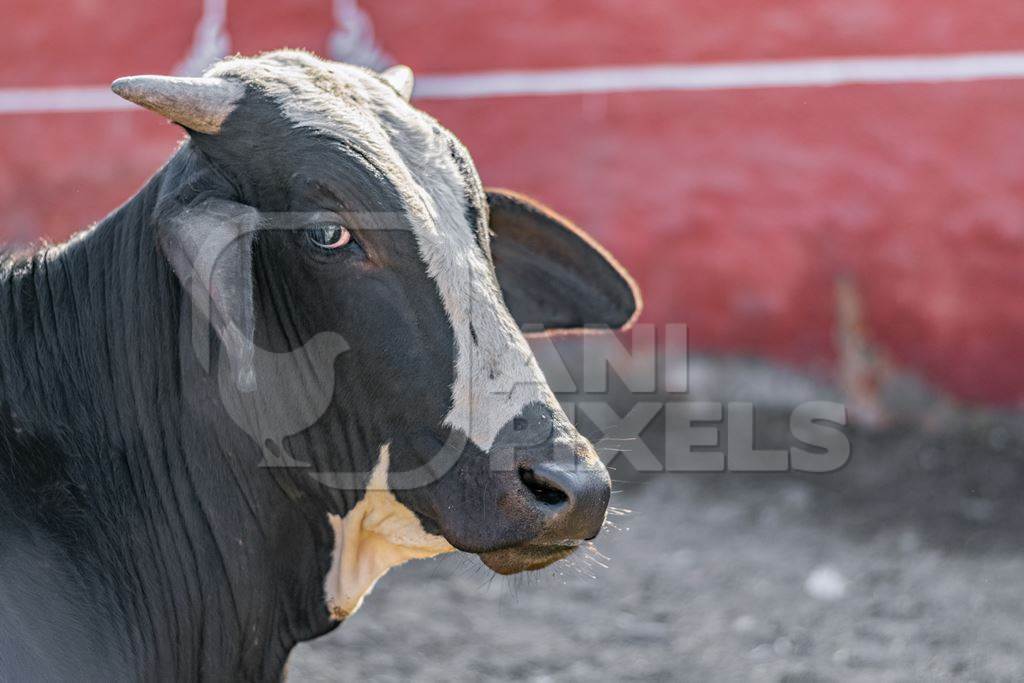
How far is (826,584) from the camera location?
551 centimetres

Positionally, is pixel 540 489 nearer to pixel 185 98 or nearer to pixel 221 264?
pixel 221 264

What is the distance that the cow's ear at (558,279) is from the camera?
355cm

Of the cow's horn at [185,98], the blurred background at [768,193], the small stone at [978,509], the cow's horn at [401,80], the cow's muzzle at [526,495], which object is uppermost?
the blurred background at [768,193]

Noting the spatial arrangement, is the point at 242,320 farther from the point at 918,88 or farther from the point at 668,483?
the point at 918,88

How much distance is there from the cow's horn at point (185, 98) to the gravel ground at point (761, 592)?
2.12 m

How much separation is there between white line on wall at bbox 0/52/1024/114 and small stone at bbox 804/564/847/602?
299 centimetres

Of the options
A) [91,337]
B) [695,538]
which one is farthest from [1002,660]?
[91,337]

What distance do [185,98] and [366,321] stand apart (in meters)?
0.65

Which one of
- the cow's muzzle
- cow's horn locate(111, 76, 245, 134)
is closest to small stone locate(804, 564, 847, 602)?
the cow's muzzle

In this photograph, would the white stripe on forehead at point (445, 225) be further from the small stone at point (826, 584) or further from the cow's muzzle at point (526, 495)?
the small stone at point (826, 584)

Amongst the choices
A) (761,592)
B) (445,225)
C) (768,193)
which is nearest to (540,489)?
(445,225)

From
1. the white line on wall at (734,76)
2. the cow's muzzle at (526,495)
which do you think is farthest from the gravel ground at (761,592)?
the white line on wall at (734,76)

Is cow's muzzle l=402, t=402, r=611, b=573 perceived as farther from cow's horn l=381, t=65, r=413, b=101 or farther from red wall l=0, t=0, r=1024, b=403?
red wall l=0, t=0, r=1024, b=403

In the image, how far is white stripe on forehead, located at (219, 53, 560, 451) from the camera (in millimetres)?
2711
